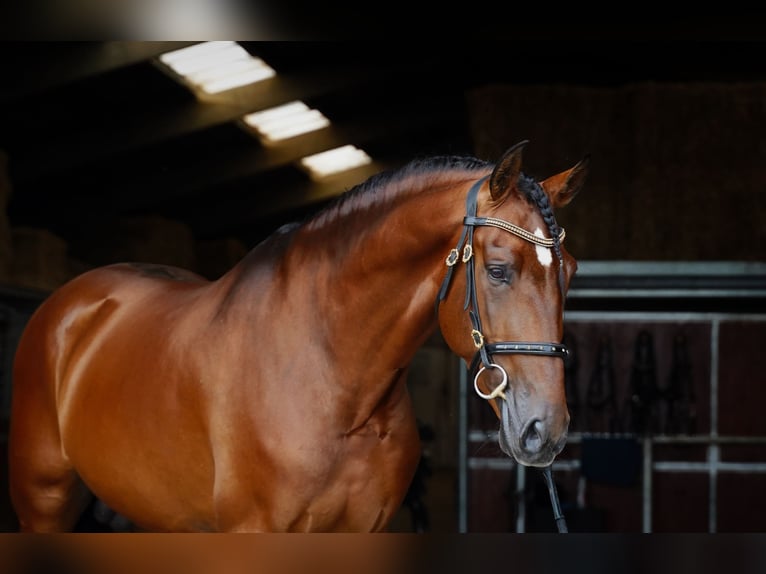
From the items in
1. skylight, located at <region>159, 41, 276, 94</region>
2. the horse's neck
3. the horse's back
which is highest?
skylight, located at <region>159, 41, 276, 94</region>

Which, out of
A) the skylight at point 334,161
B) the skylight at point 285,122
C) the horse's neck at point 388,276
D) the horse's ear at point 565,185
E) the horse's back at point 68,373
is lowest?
the horse's back at point 68,373

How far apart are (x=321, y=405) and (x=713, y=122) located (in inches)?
168

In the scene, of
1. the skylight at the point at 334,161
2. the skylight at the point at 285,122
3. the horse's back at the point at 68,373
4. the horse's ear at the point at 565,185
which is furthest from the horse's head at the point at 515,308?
the skylight at the point at 334,161

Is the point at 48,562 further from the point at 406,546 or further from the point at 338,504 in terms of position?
the point at 338,504

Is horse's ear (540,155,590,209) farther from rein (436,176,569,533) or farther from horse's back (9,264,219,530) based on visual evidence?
horse's back (9,264,219,530)

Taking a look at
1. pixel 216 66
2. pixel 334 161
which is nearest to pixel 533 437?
pixel 216 66

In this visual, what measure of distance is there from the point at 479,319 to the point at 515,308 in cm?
8

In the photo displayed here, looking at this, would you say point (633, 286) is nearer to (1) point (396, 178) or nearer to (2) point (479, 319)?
(1) point (396, 178)

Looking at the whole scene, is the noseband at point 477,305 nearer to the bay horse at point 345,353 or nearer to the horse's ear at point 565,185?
the bay horse at point 345,353

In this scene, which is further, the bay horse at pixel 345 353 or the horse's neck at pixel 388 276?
the horse's neck at pixel 388 276

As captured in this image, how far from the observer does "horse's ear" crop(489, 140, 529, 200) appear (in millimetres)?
1946

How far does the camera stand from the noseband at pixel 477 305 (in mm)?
1911

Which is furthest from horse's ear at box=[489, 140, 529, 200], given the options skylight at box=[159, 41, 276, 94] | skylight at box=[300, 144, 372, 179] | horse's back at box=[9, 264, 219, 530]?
skylight at box=[300, 144, 372, 179]

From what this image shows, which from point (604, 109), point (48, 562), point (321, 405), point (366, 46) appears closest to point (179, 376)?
point (321, 405)
